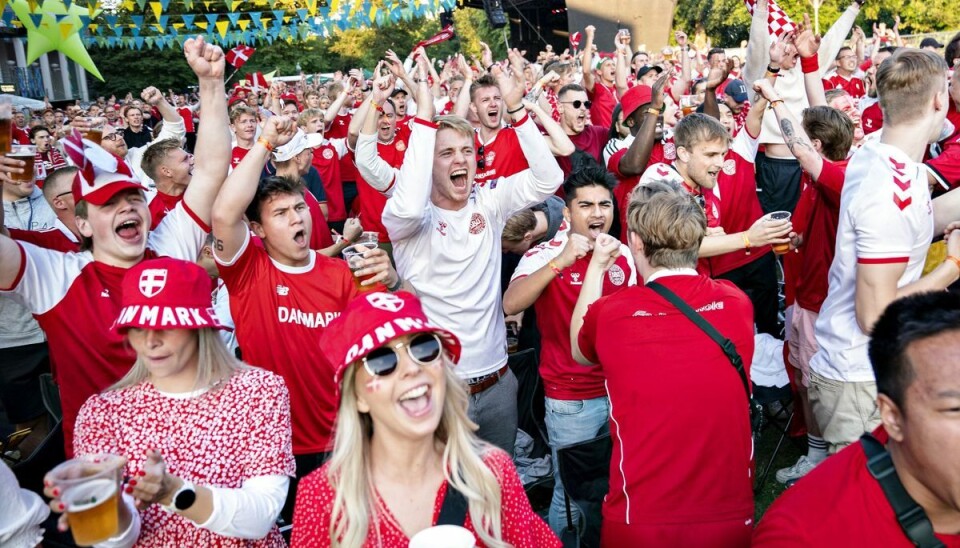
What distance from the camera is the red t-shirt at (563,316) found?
391 cm

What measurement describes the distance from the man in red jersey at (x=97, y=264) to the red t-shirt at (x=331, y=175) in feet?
15.2

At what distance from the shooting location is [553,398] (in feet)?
13.2

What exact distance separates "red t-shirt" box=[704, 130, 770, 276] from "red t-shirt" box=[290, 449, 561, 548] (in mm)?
3554

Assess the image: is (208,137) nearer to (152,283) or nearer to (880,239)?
(152,283)

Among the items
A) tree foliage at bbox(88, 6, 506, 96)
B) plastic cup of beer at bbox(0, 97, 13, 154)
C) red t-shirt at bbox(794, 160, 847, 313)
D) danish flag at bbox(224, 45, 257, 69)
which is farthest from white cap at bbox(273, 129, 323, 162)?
tree foliage at bbox(88, 6, 506, 96)

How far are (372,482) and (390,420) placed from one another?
7.7 inches

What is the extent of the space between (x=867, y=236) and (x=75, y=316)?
327 centimetres

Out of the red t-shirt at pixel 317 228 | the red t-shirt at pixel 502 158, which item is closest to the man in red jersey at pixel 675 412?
the red t-shirt at pixel 317 228

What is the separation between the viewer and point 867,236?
2996 millimetres

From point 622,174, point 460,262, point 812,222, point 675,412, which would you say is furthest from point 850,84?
point 675,412

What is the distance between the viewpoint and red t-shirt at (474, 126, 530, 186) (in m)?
6.57

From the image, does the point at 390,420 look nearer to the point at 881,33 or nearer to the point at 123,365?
the point at 123,365

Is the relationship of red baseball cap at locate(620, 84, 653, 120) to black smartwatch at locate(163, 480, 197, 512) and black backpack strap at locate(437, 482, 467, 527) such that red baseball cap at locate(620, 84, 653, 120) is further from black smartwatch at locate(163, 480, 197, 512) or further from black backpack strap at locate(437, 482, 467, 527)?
black smartwatch at locate(163, 480, 197, 512)

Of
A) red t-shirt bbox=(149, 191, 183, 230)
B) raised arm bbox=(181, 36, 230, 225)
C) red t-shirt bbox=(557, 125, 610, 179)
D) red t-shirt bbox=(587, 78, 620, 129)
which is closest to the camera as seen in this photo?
raised arm bbox=(181, 36, 230, 225)
